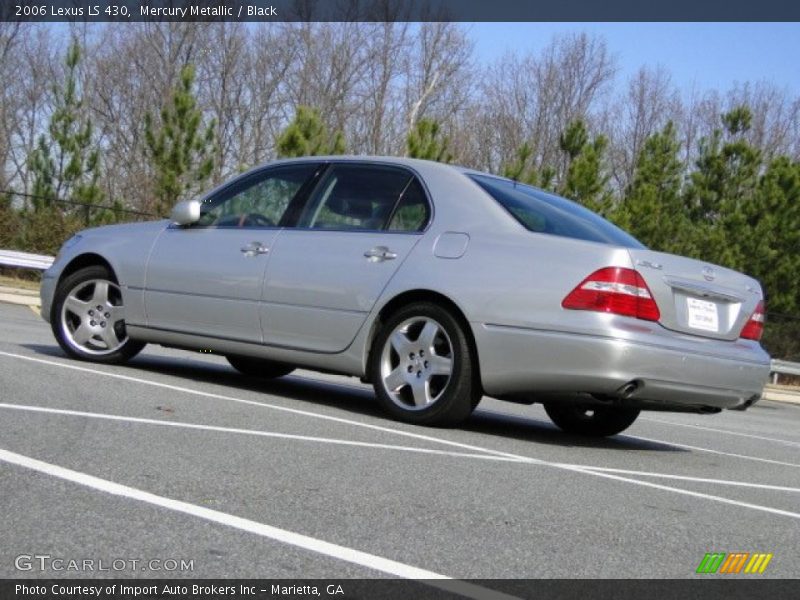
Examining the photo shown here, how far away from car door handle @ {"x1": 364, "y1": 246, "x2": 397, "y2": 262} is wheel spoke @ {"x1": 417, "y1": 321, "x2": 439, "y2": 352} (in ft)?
1.66

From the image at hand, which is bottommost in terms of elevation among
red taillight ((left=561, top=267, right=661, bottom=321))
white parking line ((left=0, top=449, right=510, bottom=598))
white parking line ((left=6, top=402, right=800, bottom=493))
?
white parking line ((left=6, top=402, right=800, bottom=493))

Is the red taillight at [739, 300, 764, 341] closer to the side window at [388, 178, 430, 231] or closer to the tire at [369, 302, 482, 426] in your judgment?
the tire at [369, 302, 482, 426]

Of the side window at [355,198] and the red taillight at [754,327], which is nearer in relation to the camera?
the red taillight at [754,327]

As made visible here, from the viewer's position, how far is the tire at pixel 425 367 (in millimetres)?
7438

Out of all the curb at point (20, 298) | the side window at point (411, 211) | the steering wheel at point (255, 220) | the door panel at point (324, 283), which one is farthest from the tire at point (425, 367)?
the curb at point (20, 298)

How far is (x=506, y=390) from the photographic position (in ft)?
24.3

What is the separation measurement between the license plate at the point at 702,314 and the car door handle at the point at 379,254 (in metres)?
1.73

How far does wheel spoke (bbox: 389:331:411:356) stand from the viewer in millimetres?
7680

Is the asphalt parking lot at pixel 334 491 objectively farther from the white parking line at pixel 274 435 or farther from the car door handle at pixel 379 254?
the car door handle at pixel 379 254

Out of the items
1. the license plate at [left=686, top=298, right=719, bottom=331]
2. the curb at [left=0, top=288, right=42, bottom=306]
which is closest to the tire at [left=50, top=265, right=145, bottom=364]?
the license plate at [left=686, top=298, right=719, bottom=331]

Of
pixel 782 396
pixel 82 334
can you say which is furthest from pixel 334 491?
pixel 782 396
